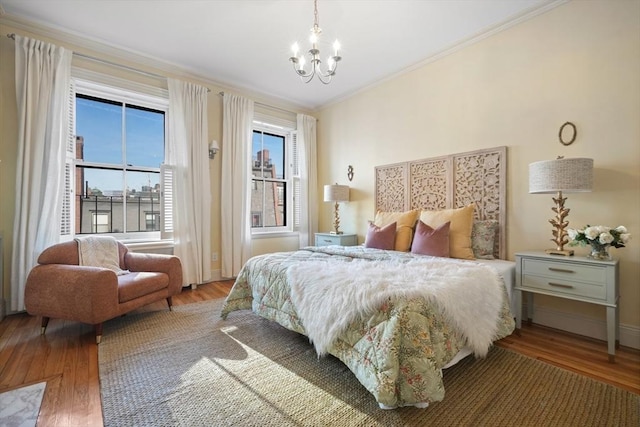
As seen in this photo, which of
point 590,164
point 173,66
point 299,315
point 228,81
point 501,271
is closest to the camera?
point 299,315

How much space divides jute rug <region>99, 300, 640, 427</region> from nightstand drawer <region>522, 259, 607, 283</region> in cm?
67

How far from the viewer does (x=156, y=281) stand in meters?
2.69

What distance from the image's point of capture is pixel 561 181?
2162 mm

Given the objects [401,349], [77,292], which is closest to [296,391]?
[401,349]

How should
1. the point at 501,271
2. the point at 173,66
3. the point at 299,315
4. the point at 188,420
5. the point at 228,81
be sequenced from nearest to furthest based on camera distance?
the point at 188,420, the point at 299,315, the point at 501,271, the point at 173,66, the point at 228,81

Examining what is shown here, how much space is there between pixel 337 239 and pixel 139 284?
8.07 feet

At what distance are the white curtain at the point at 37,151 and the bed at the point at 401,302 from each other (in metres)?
1.98

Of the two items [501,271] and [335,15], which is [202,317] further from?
[335,15]

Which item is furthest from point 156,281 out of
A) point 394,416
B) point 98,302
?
point 394,416

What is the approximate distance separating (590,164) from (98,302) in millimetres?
3822

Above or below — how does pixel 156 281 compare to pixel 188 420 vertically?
above

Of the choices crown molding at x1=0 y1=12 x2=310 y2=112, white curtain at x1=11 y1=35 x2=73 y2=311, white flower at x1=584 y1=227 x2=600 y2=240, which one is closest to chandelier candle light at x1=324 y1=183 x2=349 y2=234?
crown molding at x1=0 y1=12 x2=310 y2=112

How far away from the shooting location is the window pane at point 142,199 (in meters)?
3.63

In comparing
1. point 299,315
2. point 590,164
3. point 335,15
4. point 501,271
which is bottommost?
point 299,315
